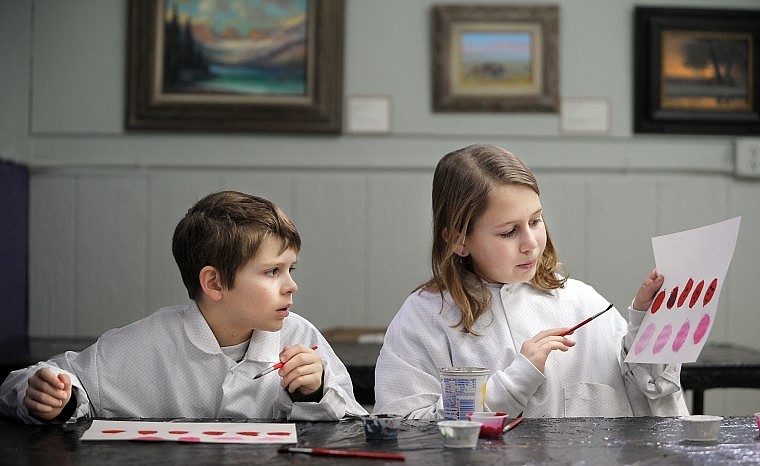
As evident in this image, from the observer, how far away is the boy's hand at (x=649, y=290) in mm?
1908

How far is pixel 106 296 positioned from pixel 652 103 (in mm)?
2395

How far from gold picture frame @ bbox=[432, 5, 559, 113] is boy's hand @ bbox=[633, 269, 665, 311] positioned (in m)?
2.08

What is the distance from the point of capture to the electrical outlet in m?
3.97

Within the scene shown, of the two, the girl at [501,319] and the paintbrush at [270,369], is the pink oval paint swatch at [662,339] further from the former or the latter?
the paintbrush at [270,369]

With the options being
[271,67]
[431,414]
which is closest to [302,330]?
[431,414]

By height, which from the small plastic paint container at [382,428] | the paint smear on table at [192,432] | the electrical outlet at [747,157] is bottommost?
the paint smear on table at [192,432]

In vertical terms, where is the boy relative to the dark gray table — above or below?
above

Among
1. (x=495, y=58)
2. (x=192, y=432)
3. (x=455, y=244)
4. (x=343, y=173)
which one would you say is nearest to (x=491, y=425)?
(x=192, y=432)

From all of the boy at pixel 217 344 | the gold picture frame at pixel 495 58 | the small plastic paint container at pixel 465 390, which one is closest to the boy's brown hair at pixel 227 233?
the boy at pixel 217 344

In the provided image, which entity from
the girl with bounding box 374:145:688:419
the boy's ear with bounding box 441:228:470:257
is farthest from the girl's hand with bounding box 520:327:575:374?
the boy's ear with bounding box 441:228:470:257

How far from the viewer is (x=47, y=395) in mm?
1664

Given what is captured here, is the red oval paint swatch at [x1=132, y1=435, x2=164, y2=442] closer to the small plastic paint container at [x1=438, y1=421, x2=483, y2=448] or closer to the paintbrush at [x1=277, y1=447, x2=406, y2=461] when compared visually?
the paintbrush at [x1=277, y1=447, x2=406, y2=461]

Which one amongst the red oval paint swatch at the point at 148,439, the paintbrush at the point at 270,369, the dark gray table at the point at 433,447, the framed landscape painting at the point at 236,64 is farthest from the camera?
the framed landscape painting at the point at 236,64

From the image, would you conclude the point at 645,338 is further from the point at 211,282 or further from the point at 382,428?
the point at 211,282
